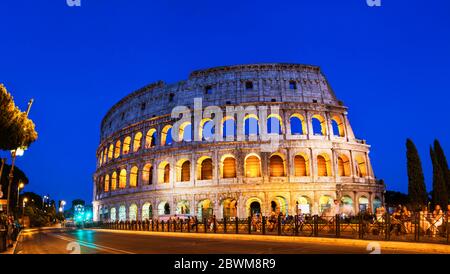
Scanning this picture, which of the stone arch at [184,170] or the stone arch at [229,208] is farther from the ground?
the stone arch at [184,170]

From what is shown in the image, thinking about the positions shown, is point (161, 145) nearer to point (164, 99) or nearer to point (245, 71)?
point (164, 99)

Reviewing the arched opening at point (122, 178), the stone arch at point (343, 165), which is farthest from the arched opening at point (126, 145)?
the stone arch at point (343, 165)

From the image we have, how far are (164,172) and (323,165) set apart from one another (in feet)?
54.9

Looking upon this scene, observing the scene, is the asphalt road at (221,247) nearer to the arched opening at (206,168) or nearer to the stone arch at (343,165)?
the arched opening at (206,168)

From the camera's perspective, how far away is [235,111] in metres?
35.6

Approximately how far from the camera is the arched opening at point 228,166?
1421 inches

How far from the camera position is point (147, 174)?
4059 centimetres

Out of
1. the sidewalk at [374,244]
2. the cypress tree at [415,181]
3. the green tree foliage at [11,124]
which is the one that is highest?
the green tree foliage at [11,124]

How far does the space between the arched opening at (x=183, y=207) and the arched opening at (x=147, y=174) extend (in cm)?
573

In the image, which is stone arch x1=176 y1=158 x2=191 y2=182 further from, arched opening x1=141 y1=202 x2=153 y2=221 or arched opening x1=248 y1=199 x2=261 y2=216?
arched opening x1=248 y1=199 x2=261 y2=216

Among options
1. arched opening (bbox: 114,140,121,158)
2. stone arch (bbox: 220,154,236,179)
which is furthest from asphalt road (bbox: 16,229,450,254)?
arched opening (bbox: 114,140,121,158)

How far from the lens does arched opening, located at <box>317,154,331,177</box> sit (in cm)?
3531

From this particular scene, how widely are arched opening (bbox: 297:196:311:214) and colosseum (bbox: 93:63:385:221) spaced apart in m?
0.11
